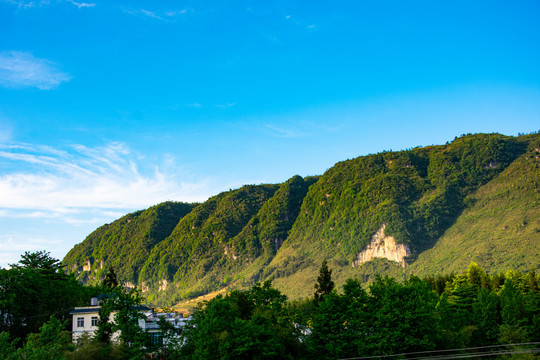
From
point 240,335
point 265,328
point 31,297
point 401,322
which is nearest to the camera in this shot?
point 240,335

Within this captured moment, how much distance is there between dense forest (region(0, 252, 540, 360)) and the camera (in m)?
61.7

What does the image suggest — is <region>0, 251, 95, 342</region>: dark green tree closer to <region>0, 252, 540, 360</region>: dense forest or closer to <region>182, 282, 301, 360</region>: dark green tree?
<region>0, 252, 540, 360</region>: dense forest

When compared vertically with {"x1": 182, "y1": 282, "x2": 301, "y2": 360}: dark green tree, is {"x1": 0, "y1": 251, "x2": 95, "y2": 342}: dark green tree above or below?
above

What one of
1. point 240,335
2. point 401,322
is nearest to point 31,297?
point 240,335

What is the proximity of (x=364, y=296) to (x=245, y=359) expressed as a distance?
20.2 m

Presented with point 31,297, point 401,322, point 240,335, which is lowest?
point 401,322

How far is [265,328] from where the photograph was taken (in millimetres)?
65000

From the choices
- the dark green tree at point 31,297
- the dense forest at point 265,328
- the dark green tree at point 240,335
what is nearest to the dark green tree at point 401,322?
the dense forest at point 265,328

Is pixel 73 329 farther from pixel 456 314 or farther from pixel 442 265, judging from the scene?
pixel 442 265

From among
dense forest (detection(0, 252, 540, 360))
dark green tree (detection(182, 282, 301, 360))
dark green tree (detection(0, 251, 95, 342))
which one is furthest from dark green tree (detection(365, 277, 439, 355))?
dark green tree (detection(0, 251, 95, 342))

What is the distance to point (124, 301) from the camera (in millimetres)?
65188

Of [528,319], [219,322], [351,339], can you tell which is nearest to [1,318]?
[219,322]

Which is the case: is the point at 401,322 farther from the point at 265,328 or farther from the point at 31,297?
the point at 31,297

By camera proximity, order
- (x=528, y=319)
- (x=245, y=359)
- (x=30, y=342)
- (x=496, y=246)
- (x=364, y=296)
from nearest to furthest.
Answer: (x=30, y=342)
(x=245, y=359)
(x=364, y=296)
(x=528, y=319)
(x=496, y=246)
